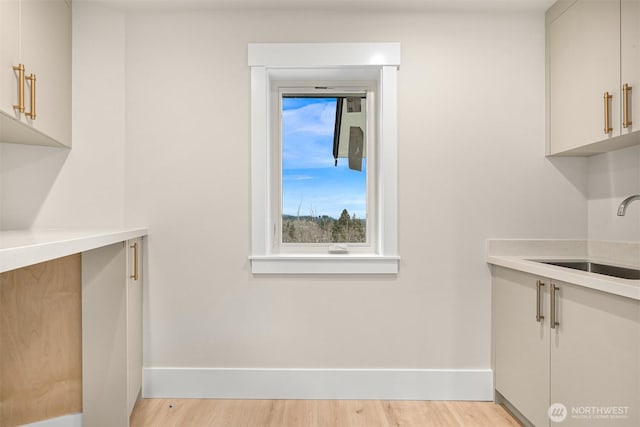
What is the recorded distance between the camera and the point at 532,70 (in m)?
2.40

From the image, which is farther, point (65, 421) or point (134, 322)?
point (134, 322)

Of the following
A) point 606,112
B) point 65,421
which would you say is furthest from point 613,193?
point 65,421

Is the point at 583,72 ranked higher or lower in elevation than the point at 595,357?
higher

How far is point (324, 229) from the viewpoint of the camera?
2.66 metres

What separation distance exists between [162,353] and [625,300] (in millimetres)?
2257

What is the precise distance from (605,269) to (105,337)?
8.41 feet

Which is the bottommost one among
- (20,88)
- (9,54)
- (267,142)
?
(267,142)

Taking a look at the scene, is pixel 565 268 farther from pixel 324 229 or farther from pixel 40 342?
pixel 40 342

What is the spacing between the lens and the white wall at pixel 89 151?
2.32m

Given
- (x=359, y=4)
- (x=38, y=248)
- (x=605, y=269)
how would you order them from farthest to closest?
(x=359, y=4) → (x=605, y=269) → (x=38, y=248)

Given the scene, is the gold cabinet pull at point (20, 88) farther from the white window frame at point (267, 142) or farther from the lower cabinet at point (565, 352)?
the lower cabinet at point (565, 352)

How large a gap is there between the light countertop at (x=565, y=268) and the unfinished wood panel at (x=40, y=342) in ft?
7.04

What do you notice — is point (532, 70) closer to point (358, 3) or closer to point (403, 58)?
point (403, 58)

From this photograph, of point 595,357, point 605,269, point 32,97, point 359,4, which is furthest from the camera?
point 359,4
